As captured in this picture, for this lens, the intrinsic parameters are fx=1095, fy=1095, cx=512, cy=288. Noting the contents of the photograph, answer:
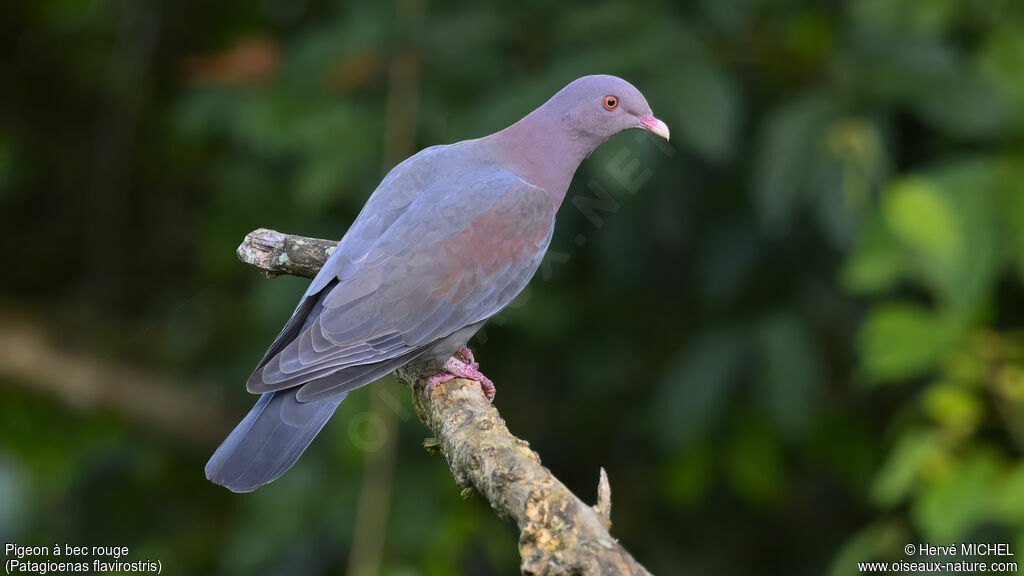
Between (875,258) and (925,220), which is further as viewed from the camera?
(875,258)

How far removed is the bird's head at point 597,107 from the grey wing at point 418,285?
0.83ft

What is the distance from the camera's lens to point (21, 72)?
17.5 ft

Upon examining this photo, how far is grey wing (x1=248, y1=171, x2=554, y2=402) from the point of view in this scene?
8.44 ft

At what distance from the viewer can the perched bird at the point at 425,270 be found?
2531 mm

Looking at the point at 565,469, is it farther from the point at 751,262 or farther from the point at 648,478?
the point at 751,262

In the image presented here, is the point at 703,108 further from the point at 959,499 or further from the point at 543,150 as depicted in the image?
the point at 959,499

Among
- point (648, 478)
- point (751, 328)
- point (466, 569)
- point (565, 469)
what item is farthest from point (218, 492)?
point (751, 328)

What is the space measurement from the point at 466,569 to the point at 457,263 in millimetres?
2126

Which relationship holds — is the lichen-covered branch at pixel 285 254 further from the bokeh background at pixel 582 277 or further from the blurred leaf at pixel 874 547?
the blurred leaf at pixel 874 547

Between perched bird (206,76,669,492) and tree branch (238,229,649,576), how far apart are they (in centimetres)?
16

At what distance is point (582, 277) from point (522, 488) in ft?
8.36

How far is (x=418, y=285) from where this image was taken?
8.98ft

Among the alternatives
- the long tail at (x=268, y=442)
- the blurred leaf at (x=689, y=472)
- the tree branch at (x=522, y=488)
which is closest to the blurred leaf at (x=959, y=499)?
the blurred leaf at (x=689, y=472)

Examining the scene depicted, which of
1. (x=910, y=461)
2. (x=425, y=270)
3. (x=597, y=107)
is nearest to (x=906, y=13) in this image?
(x=597, y=107)
